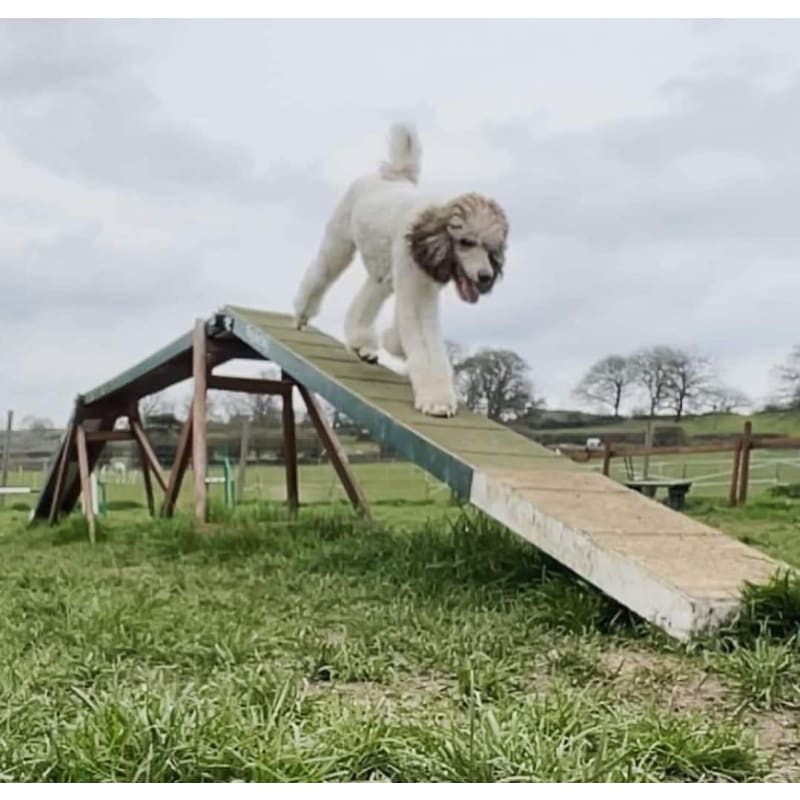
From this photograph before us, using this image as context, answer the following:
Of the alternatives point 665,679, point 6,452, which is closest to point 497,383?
point 665,679

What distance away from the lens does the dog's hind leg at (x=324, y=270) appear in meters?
4.17

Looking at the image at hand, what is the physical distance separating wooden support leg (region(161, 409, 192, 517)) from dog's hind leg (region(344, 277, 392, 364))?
36.4 inches

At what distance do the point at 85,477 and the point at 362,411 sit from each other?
208cm

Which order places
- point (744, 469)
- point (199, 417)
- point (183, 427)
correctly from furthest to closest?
point (744, 469), point (183, 427), point (199, 417)

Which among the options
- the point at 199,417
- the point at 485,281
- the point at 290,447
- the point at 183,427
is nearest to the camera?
the point at 485,281

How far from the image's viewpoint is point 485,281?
3.32 meters

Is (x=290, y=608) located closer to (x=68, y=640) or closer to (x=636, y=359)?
(x=68, y=640)

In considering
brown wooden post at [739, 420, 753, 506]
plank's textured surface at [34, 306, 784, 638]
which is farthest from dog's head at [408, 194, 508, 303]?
brown wooden post at [739, 420, 753, 506]

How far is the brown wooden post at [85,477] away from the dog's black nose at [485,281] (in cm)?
210

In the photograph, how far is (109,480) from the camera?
9.82 m

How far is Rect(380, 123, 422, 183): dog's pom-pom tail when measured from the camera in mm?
4055

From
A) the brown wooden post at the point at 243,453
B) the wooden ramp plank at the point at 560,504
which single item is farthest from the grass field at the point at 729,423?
the wooden ramp plank at the point at 560,504

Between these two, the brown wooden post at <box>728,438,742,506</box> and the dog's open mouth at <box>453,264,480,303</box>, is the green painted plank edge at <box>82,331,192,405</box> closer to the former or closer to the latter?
the dog's open mouth at <box>453,264,480,303</box>

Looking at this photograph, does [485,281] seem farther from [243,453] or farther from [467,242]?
[243,453]
